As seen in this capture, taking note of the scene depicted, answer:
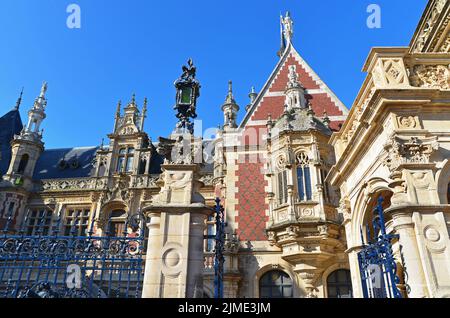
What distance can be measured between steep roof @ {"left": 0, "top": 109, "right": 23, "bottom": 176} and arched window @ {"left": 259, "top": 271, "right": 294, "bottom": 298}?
2121 cm

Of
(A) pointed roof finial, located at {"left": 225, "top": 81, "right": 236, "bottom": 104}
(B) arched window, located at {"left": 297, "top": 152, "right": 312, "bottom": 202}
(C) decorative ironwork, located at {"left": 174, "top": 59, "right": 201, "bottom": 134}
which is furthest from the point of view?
(A) pointed roof finial, located at {"left": 225, "top": 81, "right": 236, "bottom": 104}

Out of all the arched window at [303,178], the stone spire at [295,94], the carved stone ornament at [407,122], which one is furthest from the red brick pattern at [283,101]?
the carved stone ornament at [407,122]

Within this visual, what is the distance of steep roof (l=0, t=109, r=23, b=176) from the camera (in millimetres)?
26078

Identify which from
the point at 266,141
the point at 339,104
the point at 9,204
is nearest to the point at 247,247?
the point at 266,141

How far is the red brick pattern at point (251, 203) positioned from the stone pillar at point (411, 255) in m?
10.2

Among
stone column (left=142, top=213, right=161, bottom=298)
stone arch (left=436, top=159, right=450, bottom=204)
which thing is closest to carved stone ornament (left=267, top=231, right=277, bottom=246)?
stone arch (left=436, top=159, right=450, bottom=204)

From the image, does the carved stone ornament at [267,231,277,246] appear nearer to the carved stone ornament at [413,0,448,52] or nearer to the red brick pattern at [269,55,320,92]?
the carved stone ornament at [413,0,448,52]

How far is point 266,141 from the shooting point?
1680cm

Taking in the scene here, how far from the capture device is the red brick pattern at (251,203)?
15.0m

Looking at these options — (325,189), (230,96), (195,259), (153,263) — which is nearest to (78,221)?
(230,96)

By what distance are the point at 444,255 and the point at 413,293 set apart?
68 centimetres

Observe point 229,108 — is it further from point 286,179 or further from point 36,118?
point 36,118

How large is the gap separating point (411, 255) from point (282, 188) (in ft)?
32.6
